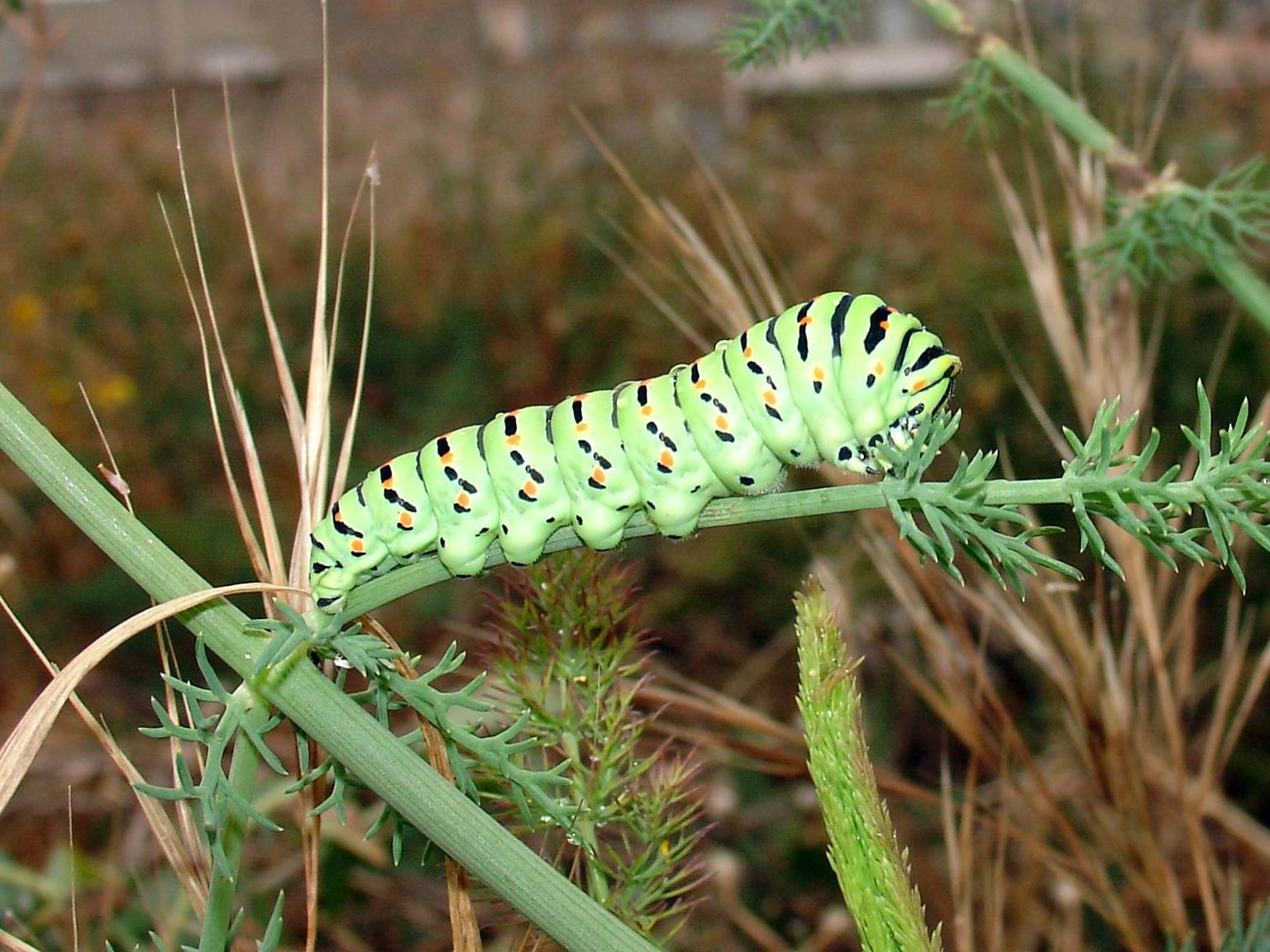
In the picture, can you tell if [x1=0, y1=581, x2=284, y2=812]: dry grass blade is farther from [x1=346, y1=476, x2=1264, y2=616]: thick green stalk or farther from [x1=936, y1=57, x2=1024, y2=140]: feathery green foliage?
[x1=936, y1=57, x2=1024, y2=140]: feathery green foliage

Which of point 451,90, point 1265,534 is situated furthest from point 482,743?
point 451,90

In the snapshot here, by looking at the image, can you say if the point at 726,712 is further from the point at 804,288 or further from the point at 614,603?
the point at 804,288

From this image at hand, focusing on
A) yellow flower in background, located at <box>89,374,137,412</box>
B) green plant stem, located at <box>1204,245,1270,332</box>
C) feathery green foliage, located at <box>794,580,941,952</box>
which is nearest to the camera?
feathery green foliage, located at <box>794,580,941,952</box>

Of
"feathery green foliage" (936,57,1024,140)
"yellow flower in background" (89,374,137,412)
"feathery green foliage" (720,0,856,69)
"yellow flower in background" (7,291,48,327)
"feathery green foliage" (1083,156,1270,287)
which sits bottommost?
"yellow flower in background" (89,374,137,412)

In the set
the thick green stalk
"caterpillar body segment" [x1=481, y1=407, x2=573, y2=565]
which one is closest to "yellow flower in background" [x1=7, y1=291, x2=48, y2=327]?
"caterpillar body segment" [x1=481, y1=407, x2=573, y2=565]

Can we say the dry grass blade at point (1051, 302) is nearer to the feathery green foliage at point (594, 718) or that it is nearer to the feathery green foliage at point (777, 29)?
the feathery green foliage at point (777, 29)

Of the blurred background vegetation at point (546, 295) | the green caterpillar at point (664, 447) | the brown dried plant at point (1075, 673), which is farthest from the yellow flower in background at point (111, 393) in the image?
the green caterpillar at point (664, 447)
